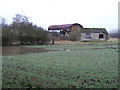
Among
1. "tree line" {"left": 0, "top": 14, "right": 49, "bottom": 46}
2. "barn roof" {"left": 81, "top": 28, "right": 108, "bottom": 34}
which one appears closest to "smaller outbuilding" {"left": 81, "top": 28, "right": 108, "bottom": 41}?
"barn roof" {"left": 81, "top": 28, "right": 108, "bottom": 34}

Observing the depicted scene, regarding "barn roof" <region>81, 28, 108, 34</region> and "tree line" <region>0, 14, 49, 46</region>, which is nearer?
"tree line" <region>0, 14, 49, 46</region>

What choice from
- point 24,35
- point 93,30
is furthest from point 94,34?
point 24,35

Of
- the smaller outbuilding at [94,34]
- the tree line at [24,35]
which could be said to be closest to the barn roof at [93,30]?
the smaller outbuilding at [94,34]

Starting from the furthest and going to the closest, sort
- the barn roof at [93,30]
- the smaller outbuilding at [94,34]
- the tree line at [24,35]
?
the barn roof at [93,30] < the smaller outbuilding at [94,34] < the tree line at [24,35]

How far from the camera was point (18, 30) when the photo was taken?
117 feet

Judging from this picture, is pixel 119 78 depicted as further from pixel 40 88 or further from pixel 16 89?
pixel 16 89

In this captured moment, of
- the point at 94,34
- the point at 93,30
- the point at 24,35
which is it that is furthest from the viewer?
the point at 93,30

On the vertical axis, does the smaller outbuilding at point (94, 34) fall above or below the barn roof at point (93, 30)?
below

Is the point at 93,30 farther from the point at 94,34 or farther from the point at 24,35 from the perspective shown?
the point at 24,35

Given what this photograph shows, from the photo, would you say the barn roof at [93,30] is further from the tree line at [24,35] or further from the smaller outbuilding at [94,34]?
the tree line at [24,35]

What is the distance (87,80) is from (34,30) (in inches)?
1237

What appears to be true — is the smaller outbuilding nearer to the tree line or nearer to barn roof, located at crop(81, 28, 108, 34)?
barn roof, located at crop(81, 28, 108, 34)

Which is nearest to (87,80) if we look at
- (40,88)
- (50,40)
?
(40,88)

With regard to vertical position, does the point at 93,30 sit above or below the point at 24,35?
above
